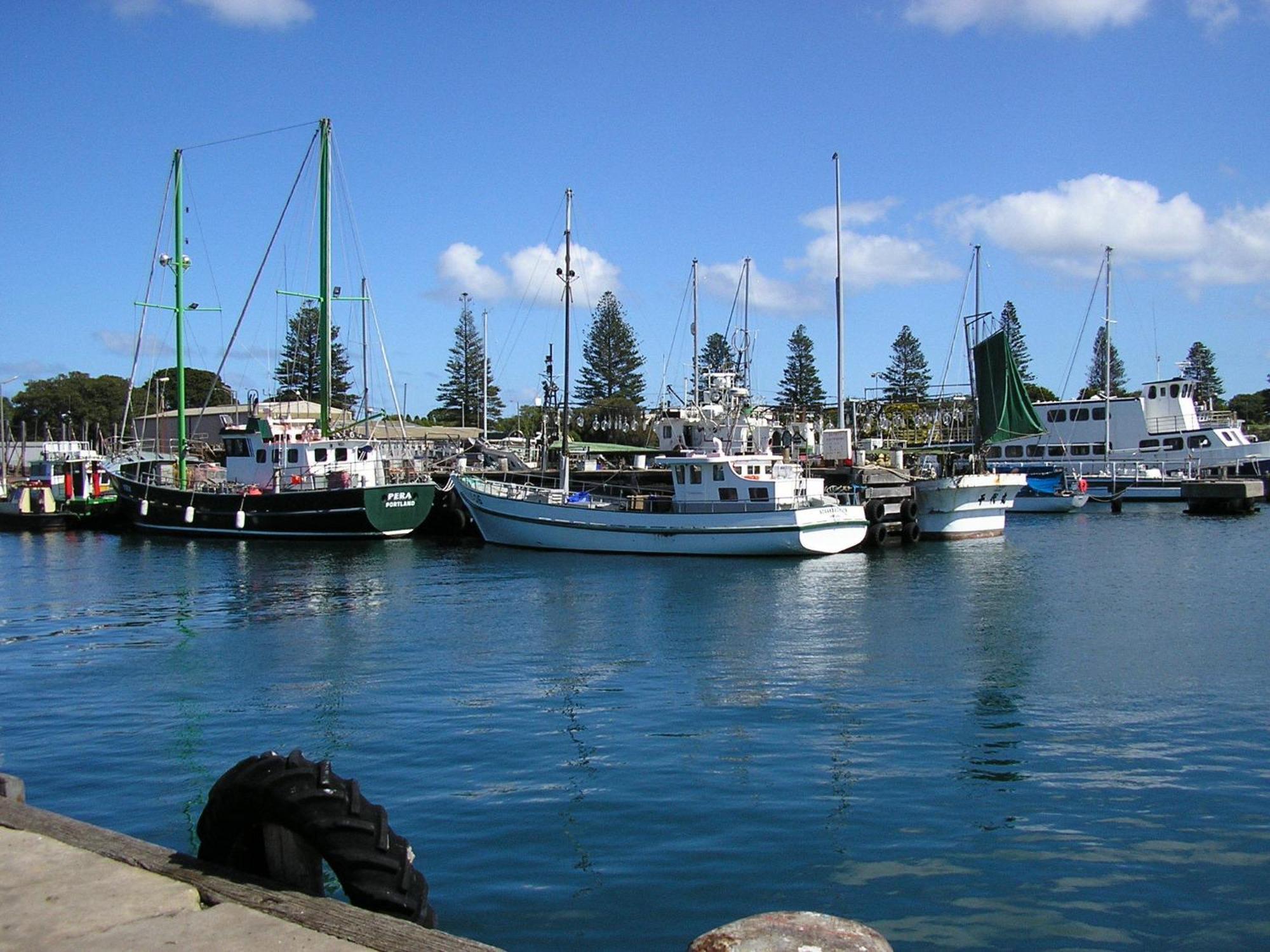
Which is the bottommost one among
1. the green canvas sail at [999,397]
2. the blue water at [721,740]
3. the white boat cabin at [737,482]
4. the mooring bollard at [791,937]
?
the blue water at [721,740]

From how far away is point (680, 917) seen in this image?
27.5 ft

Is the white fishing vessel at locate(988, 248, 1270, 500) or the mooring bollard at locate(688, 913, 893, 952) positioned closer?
the mooring bollard at locate(688, 913, 893, 952)

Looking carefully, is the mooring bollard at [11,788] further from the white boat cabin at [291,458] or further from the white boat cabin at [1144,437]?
the white boat cabin at [1144,437]

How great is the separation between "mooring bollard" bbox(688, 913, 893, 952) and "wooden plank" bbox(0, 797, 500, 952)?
40.0 inches

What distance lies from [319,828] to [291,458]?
42755mm

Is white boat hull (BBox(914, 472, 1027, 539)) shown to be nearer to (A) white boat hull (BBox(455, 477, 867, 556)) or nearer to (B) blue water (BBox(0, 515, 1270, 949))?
(A) white boat hull (BBox(455, 477, 867, 556))

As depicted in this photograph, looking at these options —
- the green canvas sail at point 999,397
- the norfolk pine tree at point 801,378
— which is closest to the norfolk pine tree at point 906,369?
the norfolk pine tree at point 801,378

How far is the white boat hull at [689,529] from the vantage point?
36812mm

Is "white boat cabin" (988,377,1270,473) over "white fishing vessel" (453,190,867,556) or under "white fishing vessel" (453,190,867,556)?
over

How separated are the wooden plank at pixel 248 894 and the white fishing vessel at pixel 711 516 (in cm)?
3107

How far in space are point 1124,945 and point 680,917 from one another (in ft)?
10.5

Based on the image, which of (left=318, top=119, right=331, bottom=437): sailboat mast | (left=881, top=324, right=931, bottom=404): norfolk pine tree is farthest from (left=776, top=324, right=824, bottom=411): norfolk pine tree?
(left=318, top=119, right=331, bottom=437): sailboat mast

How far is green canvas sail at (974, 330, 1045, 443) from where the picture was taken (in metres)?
49.2

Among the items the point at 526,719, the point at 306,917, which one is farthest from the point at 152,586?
the point at 306,917
